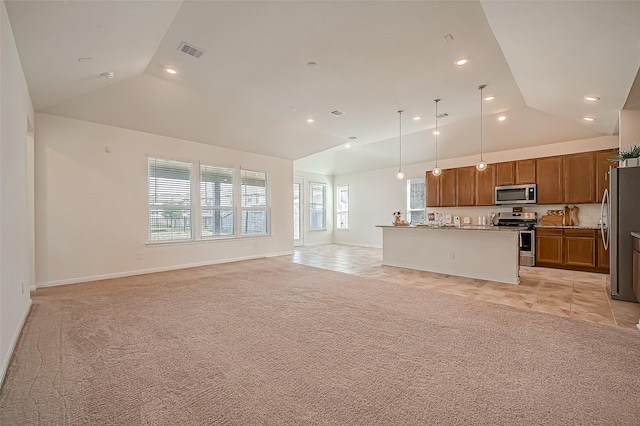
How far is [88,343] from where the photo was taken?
2592 millimetres

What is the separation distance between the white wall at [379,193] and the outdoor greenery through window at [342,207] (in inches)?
7.8

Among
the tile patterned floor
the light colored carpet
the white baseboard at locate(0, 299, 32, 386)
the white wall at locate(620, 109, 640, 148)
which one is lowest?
the tile patterned floor

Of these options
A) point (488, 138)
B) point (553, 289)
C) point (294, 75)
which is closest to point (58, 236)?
point (294, 75)

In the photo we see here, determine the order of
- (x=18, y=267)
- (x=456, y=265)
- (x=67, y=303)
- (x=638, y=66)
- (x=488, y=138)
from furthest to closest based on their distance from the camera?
(x=488, y=138) → (x=456, y=265) → (x=67, y=303) → (x=638, y=66) → (x=18, y=267)

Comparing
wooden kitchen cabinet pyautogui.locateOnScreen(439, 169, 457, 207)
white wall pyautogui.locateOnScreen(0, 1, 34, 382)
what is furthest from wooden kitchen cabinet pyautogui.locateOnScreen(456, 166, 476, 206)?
white wall pyautogui.locateOnScreen(0, 1, 34, 382)

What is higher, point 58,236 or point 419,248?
point 58,236

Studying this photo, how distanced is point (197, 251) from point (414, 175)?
6.41 meters

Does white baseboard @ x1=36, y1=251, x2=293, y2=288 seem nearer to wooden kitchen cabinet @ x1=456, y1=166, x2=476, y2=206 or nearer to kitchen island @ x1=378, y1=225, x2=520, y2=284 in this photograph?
kitchen island @ x1=378, y1=225, x2=520, y2=284

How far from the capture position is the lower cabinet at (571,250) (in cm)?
561

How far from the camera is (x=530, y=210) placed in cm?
680

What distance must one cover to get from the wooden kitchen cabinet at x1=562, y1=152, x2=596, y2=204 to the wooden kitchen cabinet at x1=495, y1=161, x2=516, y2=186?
36.6 inches

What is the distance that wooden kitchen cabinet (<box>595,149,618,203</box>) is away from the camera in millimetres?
5664

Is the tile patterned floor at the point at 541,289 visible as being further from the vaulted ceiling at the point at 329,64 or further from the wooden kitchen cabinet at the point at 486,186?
the vaulted ceiling at the point at 329,64

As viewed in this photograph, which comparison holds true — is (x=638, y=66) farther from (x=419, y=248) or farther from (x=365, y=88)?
(x=419, y=248)
